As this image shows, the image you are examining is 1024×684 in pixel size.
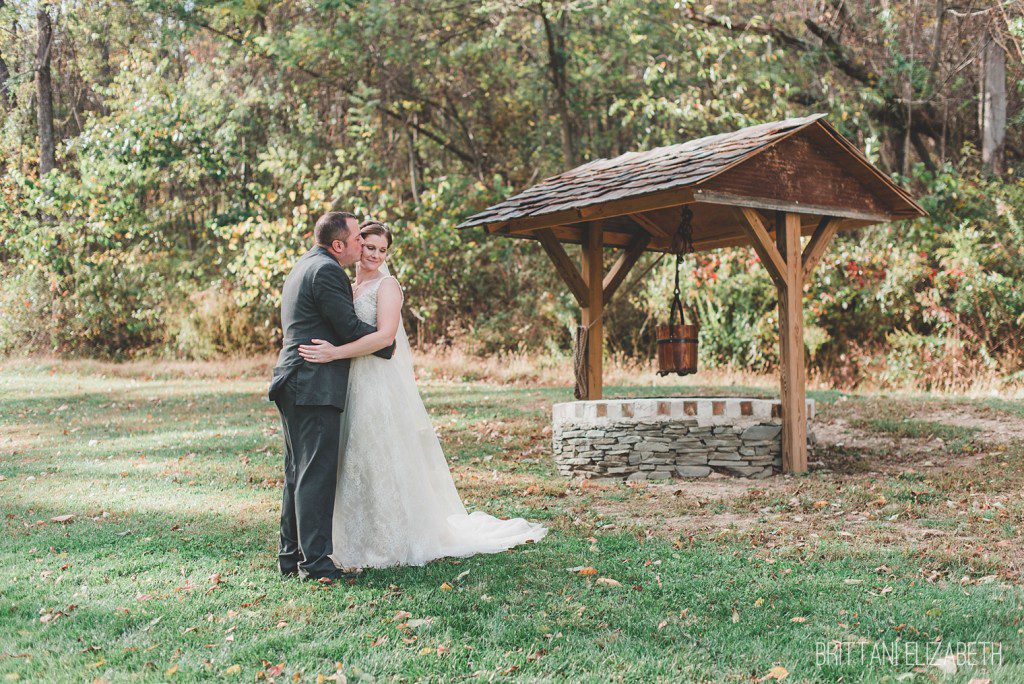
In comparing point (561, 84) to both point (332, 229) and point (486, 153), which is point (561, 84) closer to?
point (486, 153)

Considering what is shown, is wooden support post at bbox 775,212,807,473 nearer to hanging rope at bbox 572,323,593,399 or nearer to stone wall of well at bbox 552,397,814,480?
stone wall of well at bbox 552,397,814,480

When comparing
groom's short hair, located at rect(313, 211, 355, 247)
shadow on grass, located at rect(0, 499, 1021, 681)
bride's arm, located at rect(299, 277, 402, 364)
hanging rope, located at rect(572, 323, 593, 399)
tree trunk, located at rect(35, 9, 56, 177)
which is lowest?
shadow on grass, located at rect(0, 499, 1021, 681)

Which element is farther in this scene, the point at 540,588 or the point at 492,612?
the point at 540,588

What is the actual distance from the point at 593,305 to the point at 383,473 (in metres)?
4.65

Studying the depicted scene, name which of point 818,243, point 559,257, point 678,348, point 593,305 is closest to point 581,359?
point 593,305

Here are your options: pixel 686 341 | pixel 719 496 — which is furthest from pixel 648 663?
pixel 686 341

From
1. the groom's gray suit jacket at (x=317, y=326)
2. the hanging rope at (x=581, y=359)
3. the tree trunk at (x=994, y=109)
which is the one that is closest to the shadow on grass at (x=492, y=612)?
the groom's gray suit jacket at (x=317, y=326)

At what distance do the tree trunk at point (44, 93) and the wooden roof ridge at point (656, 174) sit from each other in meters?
17.0

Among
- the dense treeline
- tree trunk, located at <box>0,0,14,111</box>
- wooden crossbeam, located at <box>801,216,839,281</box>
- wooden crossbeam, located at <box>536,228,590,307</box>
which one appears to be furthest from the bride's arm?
tree trunk, located at <box>0,0,14,111</box>

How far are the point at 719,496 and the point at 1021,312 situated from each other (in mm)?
10141

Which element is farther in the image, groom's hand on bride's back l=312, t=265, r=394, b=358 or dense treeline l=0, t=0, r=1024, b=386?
dense treeline l=0, t=0, r=1024, b=386

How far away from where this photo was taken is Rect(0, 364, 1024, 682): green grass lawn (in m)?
3.63

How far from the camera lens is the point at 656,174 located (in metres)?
7.71

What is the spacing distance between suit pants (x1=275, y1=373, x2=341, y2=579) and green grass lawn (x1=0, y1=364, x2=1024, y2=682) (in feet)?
0.58
